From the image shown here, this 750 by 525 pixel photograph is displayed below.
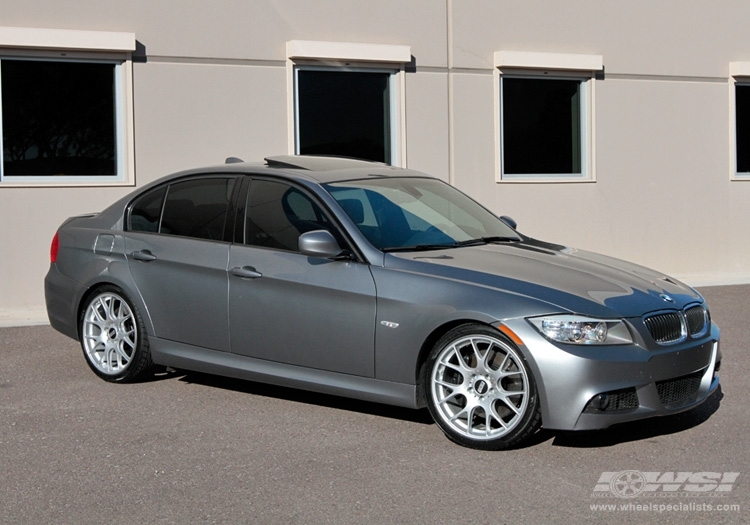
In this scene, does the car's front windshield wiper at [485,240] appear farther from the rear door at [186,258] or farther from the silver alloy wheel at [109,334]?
the silver alloy wheel at [109,334]

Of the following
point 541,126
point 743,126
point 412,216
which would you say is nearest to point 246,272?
point 412,216

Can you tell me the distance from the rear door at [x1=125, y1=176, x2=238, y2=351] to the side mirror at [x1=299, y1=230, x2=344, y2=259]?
0.81 m

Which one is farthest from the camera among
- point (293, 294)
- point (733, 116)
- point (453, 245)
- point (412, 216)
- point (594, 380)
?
point (733, 116)

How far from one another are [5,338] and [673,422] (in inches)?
246

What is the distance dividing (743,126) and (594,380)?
1047cm

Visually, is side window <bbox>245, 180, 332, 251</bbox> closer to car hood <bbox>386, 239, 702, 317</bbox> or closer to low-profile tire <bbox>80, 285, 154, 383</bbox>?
car hood <bbox>386, 239, 702, 317</bbox>

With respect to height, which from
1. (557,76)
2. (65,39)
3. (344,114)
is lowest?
(344,114)

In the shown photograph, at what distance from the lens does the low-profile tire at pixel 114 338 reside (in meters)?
7.36

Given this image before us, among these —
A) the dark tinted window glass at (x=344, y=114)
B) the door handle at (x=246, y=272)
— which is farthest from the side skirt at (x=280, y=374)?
the dark tinted window glass at (x=344, y=114)

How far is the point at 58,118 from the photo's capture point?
37.8 feet

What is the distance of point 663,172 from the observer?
1412 cm

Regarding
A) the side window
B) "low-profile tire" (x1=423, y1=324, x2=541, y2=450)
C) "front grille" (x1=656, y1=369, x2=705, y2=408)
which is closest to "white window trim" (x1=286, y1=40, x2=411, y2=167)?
the side window

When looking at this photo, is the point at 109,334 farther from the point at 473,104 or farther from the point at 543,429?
the point at 473,104

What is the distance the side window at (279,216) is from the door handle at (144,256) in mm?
809
